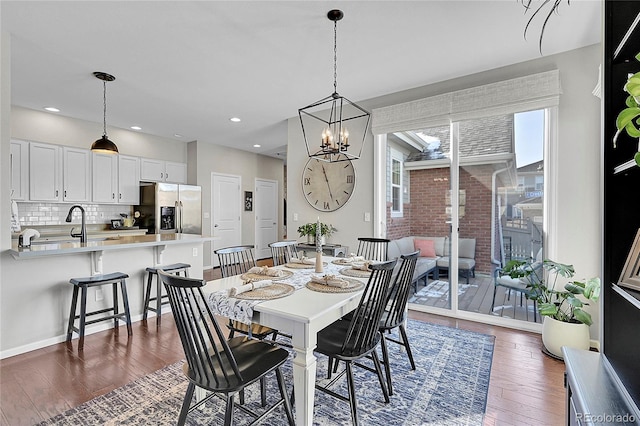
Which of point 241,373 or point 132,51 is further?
point 132,51

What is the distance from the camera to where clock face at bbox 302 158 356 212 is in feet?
13.9

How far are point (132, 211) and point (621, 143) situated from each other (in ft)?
21.4

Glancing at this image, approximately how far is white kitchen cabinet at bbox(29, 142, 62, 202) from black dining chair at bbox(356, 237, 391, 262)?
4.63m

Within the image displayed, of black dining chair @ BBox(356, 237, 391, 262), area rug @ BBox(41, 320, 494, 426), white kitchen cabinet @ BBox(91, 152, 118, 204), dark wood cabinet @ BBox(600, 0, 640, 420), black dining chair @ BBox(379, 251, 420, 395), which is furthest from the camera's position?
white kitchen cabinet @ BBox(91, 152, 118, 204)

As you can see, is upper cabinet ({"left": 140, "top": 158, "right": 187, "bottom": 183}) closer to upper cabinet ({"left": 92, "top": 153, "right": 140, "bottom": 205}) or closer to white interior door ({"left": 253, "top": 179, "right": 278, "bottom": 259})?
upper cabinet ({"left": 92, "top": 153, "right": 140, "bottom": 205})

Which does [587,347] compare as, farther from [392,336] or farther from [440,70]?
[440,70]

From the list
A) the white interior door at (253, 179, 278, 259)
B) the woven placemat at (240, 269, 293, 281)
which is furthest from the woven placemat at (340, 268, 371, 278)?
the white interior door at (253, 179, 278, 259)

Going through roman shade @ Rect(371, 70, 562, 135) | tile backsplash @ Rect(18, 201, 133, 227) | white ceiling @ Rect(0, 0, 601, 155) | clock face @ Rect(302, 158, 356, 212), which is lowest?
tile backsplash @ Rect(18, 201, 133, 227)

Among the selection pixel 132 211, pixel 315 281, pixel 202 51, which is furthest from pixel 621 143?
pixel 132 211

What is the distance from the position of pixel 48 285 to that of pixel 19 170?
2527 mm

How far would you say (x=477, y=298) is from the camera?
342cm

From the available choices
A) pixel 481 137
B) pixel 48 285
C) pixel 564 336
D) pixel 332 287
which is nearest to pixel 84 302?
pixel 48 285

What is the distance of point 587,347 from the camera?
2520 mm

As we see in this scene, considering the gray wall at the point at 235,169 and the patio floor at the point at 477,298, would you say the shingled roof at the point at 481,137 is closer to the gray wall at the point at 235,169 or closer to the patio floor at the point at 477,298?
the patio floor at the point at 477,298
